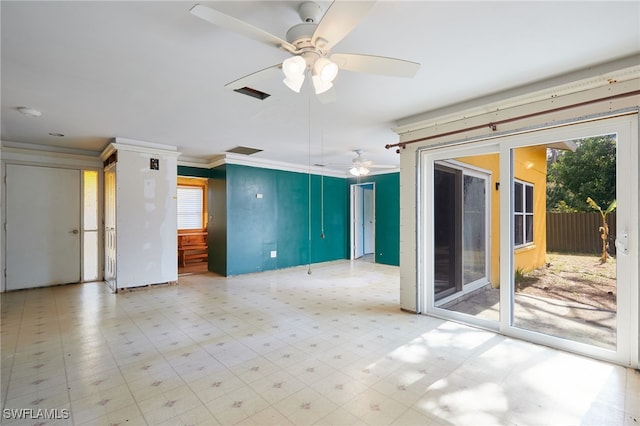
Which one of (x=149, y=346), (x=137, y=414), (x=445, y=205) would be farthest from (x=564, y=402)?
(x=149, y=346)

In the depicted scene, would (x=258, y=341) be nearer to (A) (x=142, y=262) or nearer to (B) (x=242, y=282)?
(B) (x=242, y=282)

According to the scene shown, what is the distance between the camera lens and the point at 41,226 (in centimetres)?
524

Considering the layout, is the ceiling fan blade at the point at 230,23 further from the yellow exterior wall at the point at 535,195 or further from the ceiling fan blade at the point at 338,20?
the yellow exterior wall at the point at 535,195

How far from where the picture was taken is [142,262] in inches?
197

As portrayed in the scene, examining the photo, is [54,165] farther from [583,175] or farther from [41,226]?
[583,175]

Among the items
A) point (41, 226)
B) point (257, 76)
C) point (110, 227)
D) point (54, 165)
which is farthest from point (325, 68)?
point (41, 226)

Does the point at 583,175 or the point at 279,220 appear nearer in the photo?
the point at 583,175

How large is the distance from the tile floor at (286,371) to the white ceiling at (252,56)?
2.51 meters

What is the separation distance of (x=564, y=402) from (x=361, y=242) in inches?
273

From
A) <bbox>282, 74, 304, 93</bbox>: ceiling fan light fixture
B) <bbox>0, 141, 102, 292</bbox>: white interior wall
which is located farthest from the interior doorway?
<bbox>282, 74, 304, 93</bbox>: ceiling fan light fixture

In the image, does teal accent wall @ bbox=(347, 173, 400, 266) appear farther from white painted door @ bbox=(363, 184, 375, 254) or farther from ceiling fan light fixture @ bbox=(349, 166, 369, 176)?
ceiling fan light fixture @ bbox=(349, 166, 369, 176)

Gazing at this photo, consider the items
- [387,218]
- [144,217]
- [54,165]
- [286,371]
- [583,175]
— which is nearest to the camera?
[286,371]

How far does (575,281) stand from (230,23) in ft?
12.2

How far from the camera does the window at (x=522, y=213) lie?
10.1 feet
